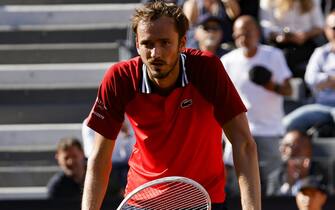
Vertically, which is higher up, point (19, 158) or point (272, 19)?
point (272, 19)

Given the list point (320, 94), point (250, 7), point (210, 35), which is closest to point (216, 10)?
point (250, 7)

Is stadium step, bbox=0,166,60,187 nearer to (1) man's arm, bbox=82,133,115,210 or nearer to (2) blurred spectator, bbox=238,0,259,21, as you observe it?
(2) blurred spectator, bbox=238,0,259,21

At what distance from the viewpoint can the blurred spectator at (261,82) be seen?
8.05m

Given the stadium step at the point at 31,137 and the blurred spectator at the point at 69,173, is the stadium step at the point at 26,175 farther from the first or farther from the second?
the stadium step at the point at 31,137

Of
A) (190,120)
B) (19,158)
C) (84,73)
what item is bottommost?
(19,158)

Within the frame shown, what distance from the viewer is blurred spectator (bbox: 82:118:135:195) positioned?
793cm

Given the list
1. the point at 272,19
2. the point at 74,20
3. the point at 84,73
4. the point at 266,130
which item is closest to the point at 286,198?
the point at 266,130

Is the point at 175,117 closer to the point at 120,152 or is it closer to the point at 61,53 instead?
the point at 120,152

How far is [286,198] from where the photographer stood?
7289 millimetres

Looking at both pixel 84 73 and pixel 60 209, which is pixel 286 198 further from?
pixel 84 73

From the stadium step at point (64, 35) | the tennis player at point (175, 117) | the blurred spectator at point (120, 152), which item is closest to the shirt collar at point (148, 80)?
the tennis player at point (175, 117)

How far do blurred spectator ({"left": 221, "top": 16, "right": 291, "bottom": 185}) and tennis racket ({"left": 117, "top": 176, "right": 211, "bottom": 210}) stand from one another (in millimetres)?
→ 3805

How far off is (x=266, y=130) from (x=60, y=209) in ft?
6.40

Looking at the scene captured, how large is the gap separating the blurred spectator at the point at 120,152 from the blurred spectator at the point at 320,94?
4.64 ft
